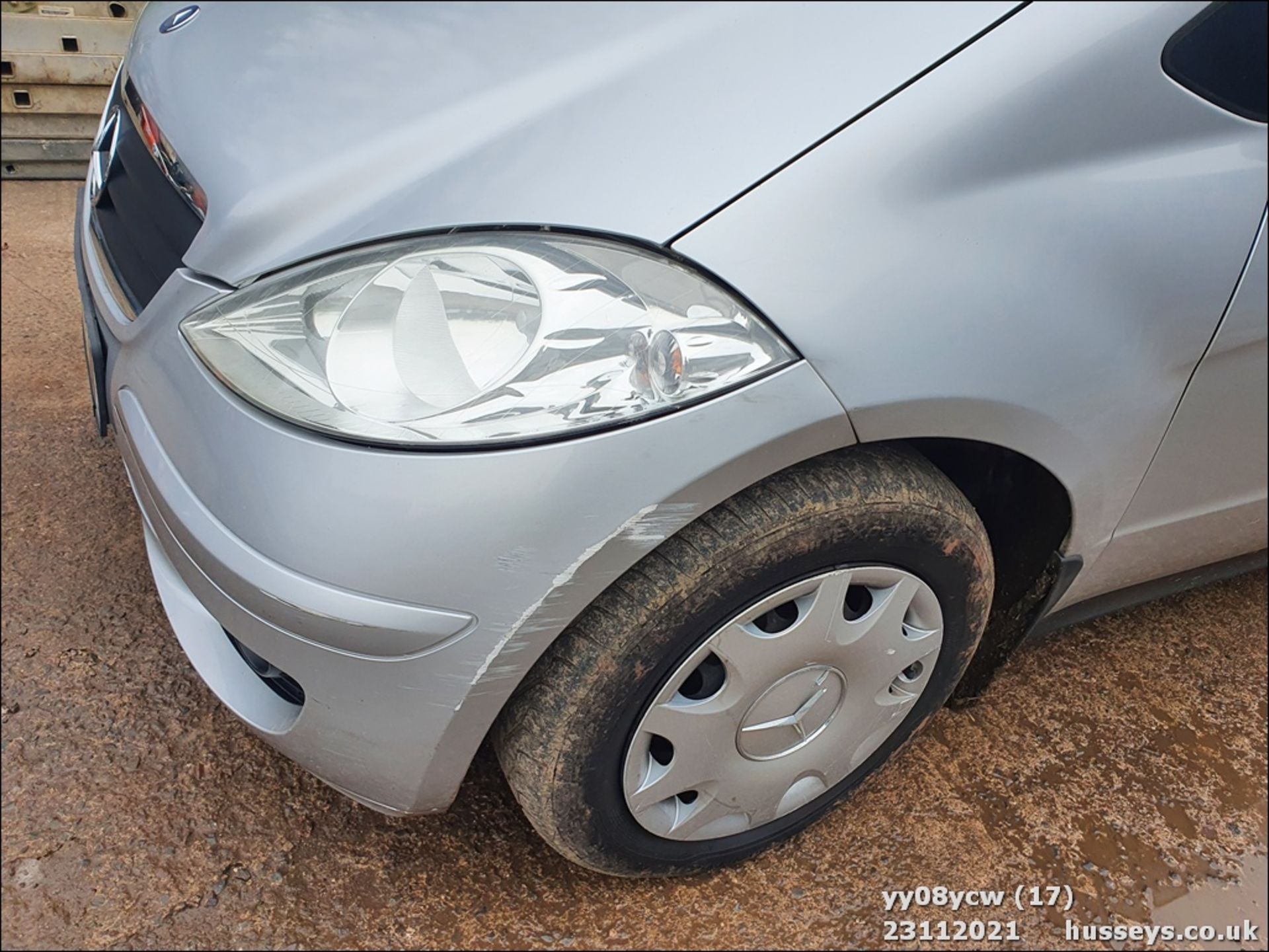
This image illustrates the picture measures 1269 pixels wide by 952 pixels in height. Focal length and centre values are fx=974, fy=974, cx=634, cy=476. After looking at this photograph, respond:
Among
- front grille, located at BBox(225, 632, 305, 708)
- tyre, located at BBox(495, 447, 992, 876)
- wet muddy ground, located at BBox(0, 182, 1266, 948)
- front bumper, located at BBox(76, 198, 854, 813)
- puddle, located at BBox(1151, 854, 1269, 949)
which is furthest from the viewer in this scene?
puddle, located at BBox(1151, 854, 1269, 949)

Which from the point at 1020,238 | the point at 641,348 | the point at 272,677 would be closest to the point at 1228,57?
the point at 1020,238

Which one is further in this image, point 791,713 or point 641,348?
point 791,713

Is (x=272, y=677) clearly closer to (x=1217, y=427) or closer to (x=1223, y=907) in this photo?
(x=1217, y=427)

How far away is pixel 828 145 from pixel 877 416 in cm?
34

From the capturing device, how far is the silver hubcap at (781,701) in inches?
53.2

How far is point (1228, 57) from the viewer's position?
1.33 m

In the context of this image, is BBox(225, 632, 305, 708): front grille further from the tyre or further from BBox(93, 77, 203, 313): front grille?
BBox(93, 77, 203, 313): front grille

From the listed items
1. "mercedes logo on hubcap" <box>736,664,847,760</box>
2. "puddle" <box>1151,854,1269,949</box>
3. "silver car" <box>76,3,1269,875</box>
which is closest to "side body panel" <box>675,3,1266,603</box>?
"silver car" <box>76,3,1269,875</box>

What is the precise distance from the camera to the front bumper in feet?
3.69

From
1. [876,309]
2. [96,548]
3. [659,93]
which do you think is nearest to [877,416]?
[876,309]

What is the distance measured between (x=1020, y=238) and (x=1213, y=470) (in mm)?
625

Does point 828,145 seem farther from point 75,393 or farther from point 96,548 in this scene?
point 75,393

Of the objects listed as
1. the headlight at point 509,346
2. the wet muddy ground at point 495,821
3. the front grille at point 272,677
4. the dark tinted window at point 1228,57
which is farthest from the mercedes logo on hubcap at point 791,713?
the dark tinted window at point 1228,57

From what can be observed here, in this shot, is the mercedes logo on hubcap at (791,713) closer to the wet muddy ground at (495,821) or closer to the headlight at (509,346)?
the wet muddy ground at (495,821)
